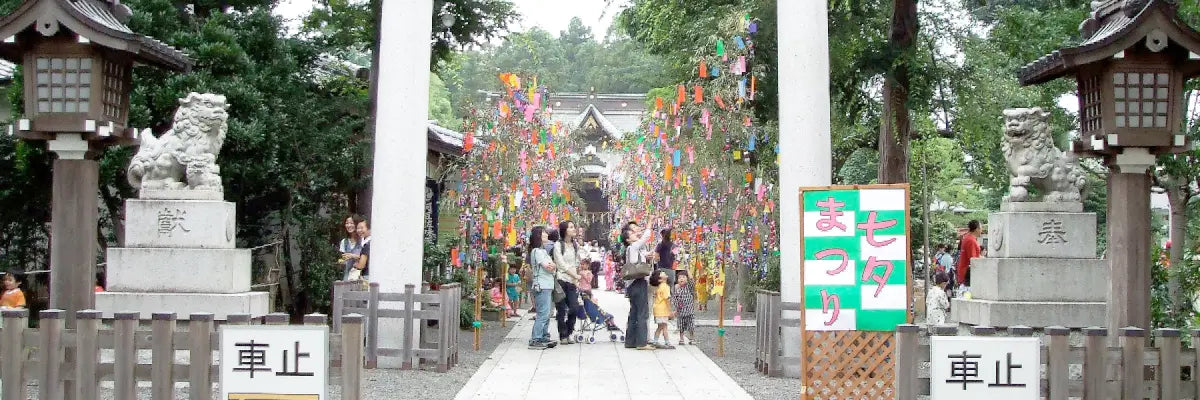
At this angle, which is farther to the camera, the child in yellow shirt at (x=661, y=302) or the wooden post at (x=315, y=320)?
the child in yellow shirt at (x=661, y=302)

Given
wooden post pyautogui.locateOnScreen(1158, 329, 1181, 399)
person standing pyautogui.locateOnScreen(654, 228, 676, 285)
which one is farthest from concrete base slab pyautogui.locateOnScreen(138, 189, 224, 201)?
wooden post pyautogui.locateOnScreen(1158, 329, 1181, 399)

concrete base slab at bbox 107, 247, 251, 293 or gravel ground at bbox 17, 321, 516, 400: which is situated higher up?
concrete base slab at bbox 107, 247, 251, 293

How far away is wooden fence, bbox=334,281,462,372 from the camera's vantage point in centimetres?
1343

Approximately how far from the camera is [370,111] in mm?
20016

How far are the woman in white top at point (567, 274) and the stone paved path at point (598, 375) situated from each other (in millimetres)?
416

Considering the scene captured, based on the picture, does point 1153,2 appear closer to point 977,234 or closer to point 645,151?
point 977,234

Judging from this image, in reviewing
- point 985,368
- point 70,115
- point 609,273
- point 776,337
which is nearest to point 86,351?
point 70,115

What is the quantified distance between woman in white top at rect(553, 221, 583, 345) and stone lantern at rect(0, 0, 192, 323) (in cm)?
668

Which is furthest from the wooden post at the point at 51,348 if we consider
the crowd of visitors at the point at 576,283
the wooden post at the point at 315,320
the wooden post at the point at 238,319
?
the crowd of visitors at the point at 576,283

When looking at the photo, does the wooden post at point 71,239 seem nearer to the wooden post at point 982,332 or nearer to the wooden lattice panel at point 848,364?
the wooden lattice panel at point 848,364

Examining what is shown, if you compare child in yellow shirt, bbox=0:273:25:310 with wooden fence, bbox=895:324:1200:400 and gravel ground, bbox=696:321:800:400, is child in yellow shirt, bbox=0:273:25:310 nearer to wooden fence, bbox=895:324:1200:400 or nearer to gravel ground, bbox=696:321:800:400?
gravel ground, bbox=696:321:800:400

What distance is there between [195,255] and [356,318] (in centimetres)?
551

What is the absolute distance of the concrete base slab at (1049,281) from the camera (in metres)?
12.7

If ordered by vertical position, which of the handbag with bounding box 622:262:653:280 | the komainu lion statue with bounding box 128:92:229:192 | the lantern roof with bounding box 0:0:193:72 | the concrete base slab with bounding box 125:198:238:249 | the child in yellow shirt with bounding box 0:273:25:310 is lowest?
the child in yellow shirt with bounding box 0:273:25:310
